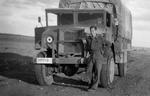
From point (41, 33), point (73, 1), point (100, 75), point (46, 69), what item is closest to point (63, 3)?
point (73, 1)

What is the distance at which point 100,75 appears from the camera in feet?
29.4

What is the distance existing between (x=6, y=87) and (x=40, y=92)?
1.27 meters

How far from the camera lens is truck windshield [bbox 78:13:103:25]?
1015 cm

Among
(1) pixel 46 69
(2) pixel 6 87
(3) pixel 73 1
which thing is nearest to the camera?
(2) pixel 6 87

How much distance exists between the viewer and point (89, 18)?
33.8 ft

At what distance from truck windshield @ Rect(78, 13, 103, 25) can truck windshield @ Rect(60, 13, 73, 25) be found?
33 centimetres

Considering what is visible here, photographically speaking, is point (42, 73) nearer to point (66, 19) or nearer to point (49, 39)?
point (49, 39)

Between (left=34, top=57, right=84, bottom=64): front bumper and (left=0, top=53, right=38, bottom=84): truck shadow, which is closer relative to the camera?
(left=34, top=57, right=84, bottom=64): front bumper

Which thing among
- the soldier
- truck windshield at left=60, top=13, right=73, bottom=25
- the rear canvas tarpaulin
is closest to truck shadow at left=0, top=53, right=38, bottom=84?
truck windshield at left=60, top=13, right=73, bottom=25

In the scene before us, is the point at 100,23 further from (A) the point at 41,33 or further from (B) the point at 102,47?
(A) the point at 41,33

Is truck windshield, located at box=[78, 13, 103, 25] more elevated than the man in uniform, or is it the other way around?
truck windshield, located at box=[78, 13, 103, 25]

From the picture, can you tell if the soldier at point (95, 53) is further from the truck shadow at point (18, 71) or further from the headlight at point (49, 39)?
the truck shadow at point (18, 71)

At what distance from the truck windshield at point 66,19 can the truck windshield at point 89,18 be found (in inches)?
12.8

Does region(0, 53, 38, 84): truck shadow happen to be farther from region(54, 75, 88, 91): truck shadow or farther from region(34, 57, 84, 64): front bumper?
region(34, 57, 84, 64): front bumper
